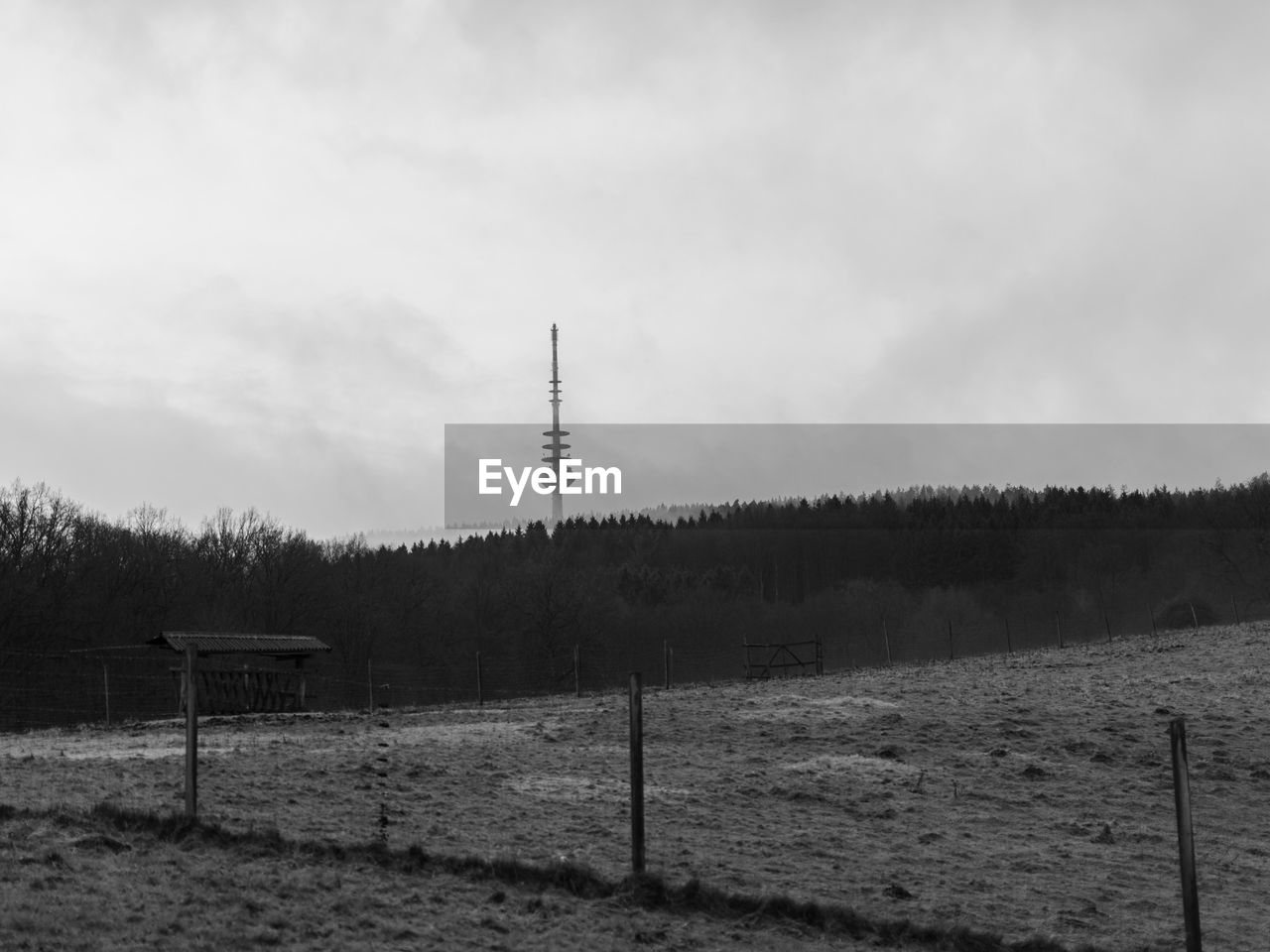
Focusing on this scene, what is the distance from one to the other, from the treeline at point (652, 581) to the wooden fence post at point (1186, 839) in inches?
1491

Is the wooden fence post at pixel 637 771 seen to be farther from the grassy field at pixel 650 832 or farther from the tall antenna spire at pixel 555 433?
the tall antenna spire at pixel 555 433

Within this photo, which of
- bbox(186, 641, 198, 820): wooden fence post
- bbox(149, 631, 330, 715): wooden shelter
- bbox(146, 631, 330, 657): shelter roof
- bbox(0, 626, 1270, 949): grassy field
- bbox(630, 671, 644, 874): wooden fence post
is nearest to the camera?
bbox(0, 626, 1270, 949): grassy field

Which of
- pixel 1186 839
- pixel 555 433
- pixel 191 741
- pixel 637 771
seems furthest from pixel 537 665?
pixel 1186 839

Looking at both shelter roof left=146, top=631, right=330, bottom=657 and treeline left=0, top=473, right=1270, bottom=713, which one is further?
treeline left=0, top=473, right=1270, bottom=713

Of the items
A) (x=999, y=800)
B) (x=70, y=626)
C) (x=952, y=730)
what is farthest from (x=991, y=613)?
(x=999, y=800)

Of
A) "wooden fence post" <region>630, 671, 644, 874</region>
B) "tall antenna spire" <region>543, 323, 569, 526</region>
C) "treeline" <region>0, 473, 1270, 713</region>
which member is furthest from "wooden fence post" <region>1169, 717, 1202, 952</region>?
"tall antenna spire" <region>543, 323, 569, 526</region>

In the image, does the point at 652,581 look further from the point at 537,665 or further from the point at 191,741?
the point at 191,741

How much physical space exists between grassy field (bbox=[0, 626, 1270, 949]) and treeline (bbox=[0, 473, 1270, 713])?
24.9 m

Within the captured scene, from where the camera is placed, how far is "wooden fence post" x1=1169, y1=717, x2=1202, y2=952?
883cm

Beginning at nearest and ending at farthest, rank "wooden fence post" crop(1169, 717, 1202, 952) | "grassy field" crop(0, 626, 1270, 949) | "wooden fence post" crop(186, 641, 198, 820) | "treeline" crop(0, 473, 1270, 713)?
"wooden fence post" crop(1169, 717, 1202, 952)
"grassy field" crop(0, 626, 1270, 949)
"wooden fence post" crop(186, 641, 198, 820)
"treeline" crop(0, 473, 1270, 713)

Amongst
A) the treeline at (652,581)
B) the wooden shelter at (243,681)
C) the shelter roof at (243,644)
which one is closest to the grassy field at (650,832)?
the shelter roof at (243,644)

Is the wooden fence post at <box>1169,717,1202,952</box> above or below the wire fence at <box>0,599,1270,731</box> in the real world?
above

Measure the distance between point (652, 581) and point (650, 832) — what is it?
294 ft

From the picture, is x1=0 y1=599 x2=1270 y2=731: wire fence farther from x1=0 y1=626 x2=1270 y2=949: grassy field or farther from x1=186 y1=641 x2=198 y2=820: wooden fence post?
x1=186 y1=641 x2=198 y2=820: wooden fence post
